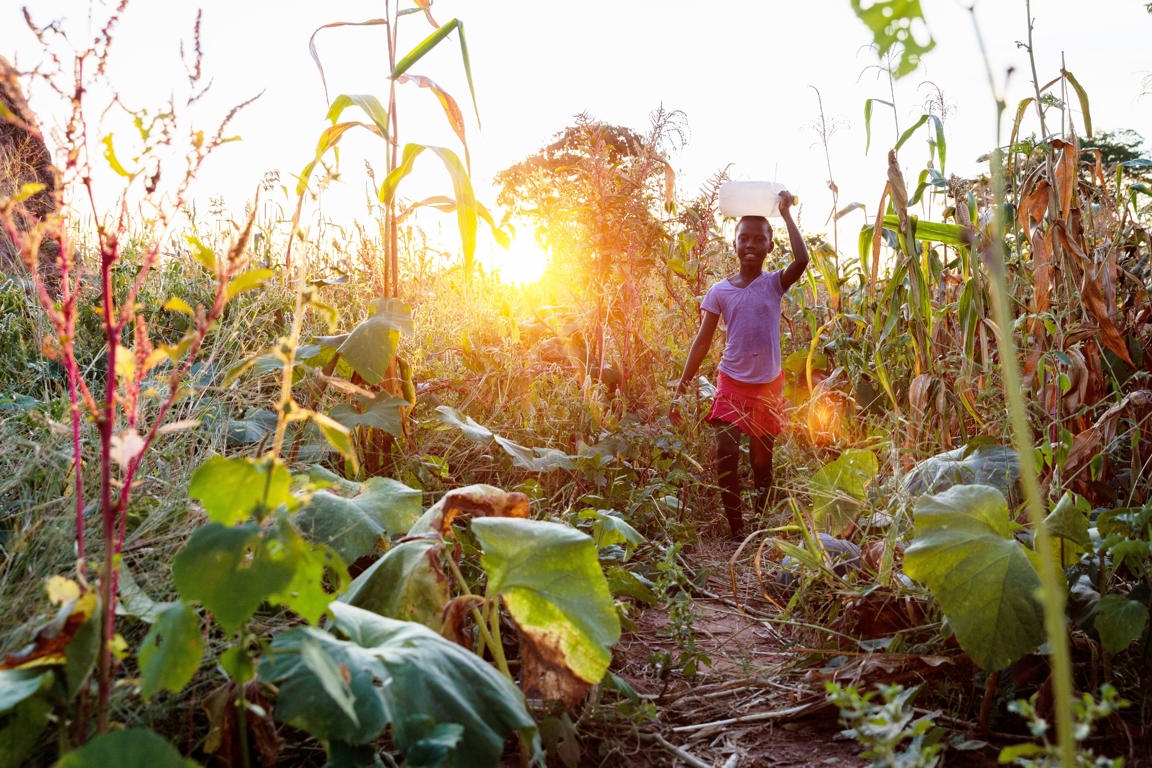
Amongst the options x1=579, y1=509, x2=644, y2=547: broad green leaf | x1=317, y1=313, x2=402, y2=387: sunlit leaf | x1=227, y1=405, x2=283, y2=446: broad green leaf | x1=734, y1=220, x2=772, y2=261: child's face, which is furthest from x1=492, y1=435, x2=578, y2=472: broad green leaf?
x1=734, y1=220, x2=772, y2=261: child's face

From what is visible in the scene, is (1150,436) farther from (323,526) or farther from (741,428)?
(323,526)

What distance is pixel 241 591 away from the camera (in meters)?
0.89

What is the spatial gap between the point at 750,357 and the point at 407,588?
102 inches

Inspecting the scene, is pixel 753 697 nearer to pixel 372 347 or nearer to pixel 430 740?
pixel 430 740

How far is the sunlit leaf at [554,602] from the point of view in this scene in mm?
1298

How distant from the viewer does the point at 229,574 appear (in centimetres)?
91

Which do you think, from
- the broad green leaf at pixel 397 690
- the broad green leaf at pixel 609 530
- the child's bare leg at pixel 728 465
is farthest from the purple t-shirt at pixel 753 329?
the broad green leaf at pixel 397 690

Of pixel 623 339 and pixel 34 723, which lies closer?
pixel 34 723

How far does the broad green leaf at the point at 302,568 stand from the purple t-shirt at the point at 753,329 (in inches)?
112

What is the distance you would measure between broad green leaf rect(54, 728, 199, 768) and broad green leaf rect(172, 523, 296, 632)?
5.0 inches

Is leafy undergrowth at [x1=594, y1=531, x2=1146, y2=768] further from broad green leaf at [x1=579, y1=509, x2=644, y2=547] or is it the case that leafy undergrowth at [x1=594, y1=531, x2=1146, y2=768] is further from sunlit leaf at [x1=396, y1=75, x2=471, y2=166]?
sunlit leaf at [x1=396, y1=75, x2=471, y2=166]

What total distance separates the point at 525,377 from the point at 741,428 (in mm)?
1071

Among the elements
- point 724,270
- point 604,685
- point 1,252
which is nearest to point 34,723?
point 604,685

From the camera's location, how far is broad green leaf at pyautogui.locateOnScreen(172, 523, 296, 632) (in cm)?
88
